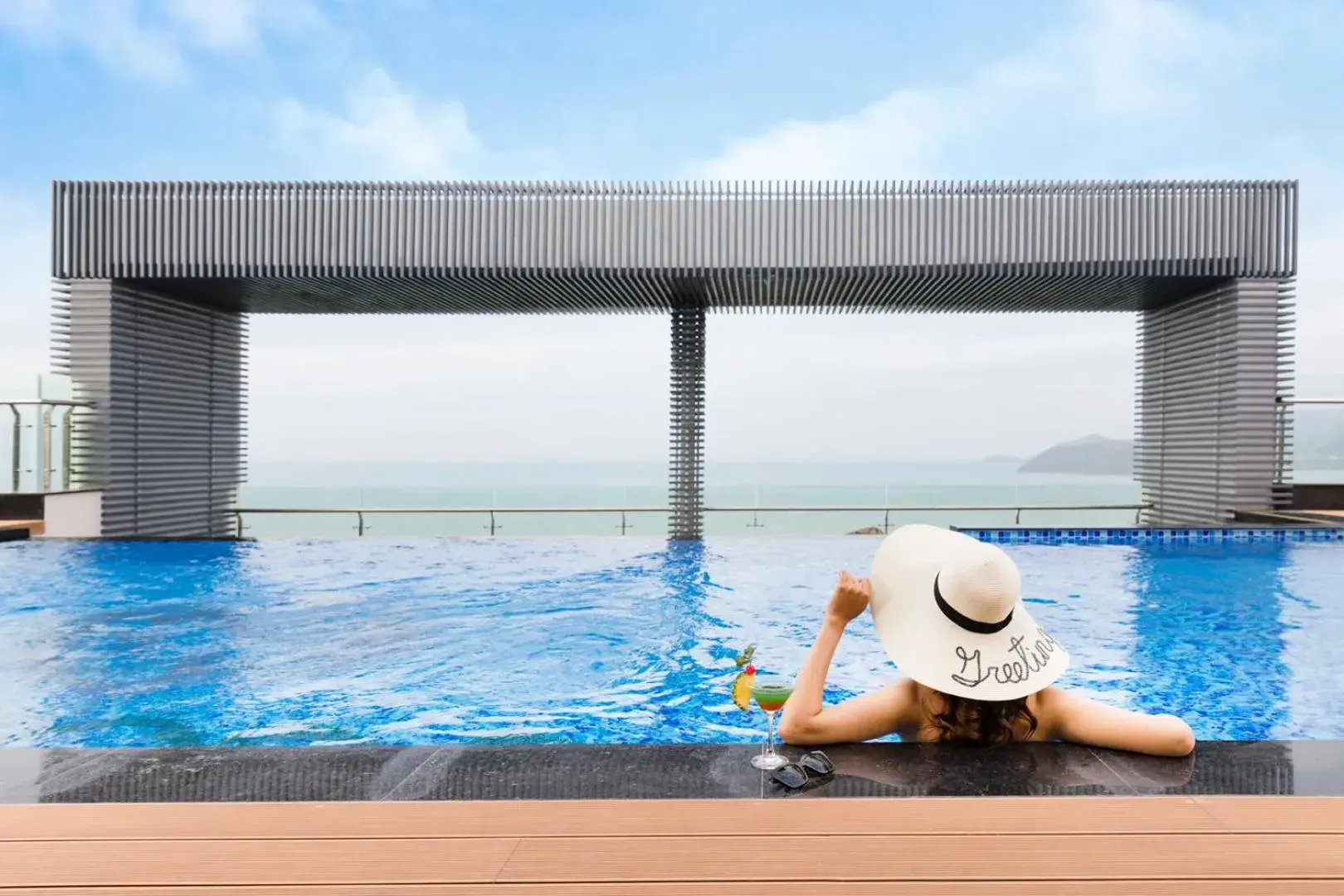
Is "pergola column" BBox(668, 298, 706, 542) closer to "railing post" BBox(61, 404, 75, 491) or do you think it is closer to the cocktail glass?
"railing post" BBox(61, 404, 75, 491)

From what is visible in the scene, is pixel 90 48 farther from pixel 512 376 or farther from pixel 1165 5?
pixel 512 376

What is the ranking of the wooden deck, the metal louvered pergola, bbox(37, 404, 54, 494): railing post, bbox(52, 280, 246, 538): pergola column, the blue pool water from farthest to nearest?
bbox(52, 280, 246, 538): pergola column < the metal louvered pergola < bbox(37, 404, 54, 494): railing post < the blue pool water < the wooden deck

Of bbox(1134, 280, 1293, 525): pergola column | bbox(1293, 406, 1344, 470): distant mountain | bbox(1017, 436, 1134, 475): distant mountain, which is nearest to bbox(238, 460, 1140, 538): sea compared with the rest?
bbox(1134, 280, 1293, 525): pergola column

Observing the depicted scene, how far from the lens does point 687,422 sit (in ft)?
37.5

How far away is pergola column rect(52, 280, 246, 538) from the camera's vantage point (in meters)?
9.88

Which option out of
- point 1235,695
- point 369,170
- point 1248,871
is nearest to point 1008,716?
point 1248,871

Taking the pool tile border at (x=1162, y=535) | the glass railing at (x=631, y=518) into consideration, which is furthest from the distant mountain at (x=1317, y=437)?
the glass railing at (x=631, y=518)

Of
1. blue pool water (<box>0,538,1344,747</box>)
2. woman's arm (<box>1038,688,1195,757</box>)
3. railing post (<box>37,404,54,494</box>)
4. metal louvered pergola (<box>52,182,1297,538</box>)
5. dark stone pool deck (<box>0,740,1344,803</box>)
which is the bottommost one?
blue pool water (<box>0,538,1344,747</box>)

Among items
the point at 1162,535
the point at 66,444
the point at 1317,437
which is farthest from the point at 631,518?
the point at 1317,437

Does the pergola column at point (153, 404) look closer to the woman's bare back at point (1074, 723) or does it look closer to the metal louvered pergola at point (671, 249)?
the metal louvered pergola at point (671, 249)

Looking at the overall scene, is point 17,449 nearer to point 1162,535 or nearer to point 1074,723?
point 1074,723

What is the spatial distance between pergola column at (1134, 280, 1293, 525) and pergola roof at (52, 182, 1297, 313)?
0.51 metres

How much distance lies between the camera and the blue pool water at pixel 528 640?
13.8 feet

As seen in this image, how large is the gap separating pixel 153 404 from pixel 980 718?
1129 centimetres
